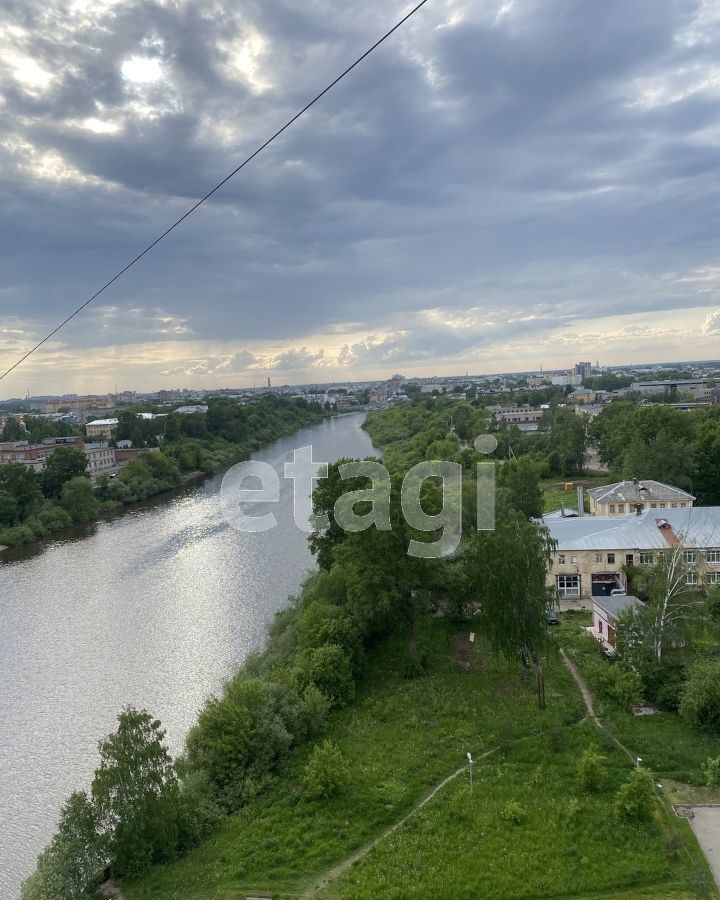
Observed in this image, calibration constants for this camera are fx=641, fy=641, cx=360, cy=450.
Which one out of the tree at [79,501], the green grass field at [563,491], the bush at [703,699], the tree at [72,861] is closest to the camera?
the tree at [72,861]

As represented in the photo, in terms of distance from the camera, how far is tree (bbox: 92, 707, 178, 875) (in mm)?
8836

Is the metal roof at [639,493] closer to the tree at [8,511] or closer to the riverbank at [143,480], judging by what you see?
the riverbank at [143,480]

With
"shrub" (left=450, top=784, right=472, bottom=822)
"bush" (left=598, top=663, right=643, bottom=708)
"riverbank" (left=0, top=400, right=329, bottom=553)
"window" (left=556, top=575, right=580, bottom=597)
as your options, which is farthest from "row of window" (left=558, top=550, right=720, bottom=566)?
"riverbank" (left=0, top=400, right=329, bottom=553)

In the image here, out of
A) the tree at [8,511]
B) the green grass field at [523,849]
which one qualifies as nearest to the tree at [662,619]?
the green grass field at [523,849]

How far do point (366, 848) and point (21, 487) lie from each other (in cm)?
3064

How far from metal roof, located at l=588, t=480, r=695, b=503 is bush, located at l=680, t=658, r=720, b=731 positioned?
13.4 metres

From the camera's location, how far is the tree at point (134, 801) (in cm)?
884

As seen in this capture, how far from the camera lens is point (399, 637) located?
16.0m

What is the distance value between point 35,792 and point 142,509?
26.8m

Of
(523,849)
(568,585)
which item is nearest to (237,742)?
(523,849)

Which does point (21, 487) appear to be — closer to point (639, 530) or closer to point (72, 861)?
point (72, 861)

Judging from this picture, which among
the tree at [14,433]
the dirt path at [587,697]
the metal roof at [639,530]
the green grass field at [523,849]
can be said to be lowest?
the green grass field at [523,849]

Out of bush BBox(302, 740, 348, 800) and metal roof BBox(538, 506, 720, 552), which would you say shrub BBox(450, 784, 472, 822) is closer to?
bush BBox(302, 740, 348, 800)

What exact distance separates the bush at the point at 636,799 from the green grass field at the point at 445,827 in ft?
0.70
